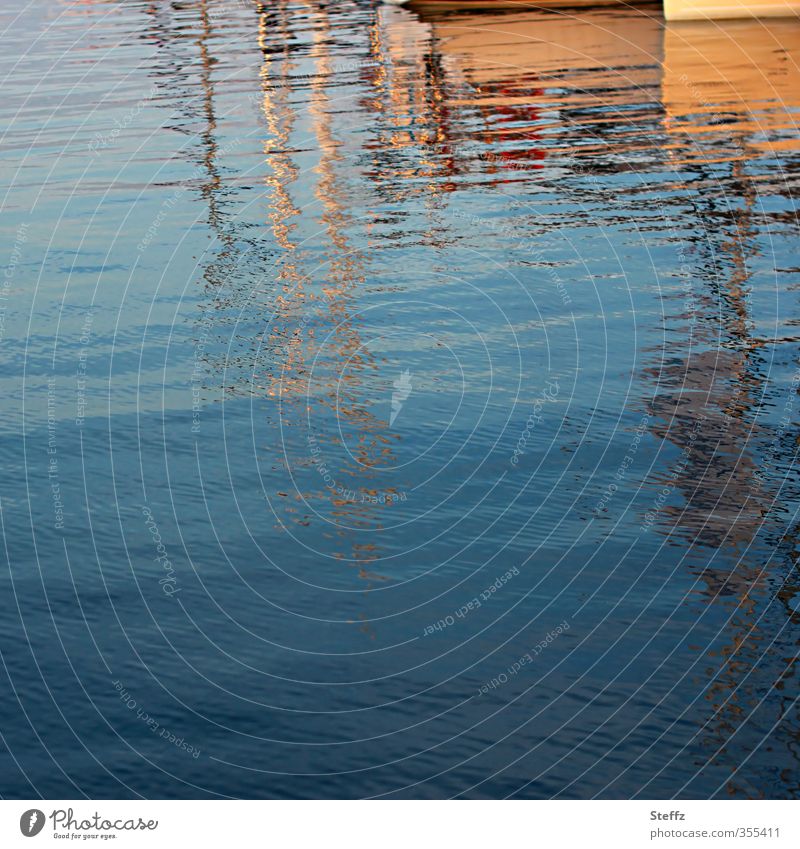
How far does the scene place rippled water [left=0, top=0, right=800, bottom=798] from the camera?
9516mm

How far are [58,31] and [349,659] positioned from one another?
59.2m

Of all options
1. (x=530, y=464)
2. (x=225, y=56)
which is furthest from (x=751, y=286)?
(x=225, y=56)

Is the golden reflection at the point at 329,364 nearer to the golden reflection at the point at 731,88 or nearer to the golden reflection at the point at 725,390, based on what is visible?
the golden reflection at the point at 725,390

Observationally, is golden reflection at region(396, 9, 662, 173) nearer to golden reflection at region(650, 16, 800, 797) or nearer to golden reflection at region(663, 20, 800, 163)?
golden reflection at region(663, 20, 800, 163)

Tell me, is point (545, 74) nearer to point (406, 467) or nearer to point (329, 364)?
point (329, 364)

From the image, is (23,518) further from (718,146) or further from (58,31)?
(58,31)

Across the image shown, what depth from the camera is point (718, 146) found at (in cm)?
2855

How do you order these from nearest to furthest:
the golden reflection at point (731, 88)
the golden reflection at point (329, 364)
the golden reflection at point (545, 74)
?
the golden reflection at point (329, 364)
the golden reflection at point (731, 88)
the golden reflection at point (545, 74)

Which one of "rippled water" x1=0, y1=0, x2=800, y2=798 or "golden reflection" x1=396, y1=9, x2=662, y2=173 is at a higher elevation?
"rippled water" x1=0, y1=0, x2=800, y2=798

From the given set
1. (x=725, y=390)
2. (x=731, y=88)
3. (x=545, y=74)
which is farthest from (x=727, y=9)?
(x=725, y=390)

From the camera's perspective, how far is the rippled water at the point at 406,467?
9.52 m

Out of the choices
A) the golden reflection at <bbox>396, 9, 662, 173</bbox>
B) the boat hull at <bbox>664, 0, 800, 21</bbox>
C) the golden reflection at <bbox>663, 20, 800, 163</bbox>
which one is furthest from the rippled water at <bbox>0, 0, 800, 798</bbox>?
the boat hull at <bbox>664, 0, 800, 21</bbox>

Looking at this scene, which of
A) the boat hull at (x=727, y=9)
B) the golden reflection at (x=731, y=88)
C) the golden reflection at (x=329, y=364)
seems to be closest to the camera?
the golden reflection at (x=329, y=364)

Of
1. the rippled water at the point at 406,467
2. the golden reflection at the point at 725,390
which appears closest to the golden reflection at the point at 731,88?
the golden reflection at the point at 725,390
